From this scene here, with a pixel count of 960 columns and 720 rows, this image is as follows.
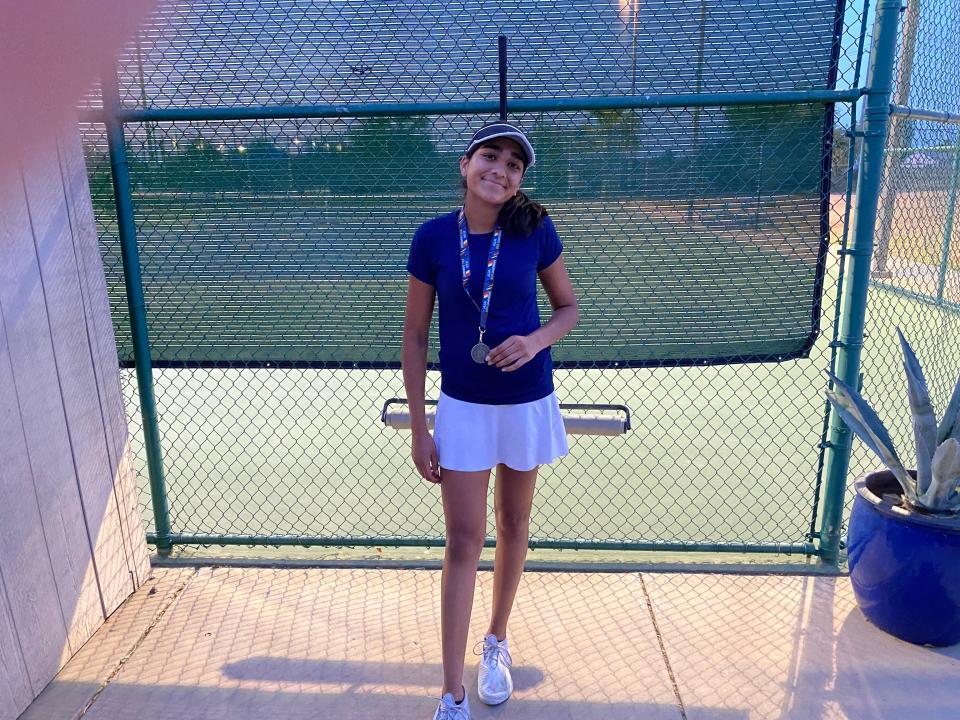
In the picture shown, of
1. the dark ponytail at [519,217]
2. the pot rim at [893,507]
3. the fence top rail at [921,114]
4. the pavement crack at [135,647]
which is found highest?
the fence top rail at [921,114]

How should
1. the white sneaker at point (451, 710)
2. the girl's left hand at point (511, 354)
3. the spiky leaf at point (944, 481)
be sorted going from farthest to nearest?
the spiky leaf at point (944, 481) < the white sneaker at point (451, 710) < the girl's left hand at point (511, 354)

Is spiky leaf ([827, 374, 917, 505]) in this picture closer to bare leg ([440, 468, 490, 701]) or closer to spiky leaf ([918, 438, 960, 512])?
spiky leaf ([918, 438, 960, 512])

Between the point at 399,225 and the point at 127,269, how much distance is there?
1.19 meters

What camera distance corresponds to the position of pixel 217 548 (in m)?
3.65

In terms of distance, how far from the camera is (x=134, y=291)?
3.15 m

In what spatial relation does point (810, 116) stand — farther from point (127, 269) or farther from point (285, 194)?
point (127, 269)

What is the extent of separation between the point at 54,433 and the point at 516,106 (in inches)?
81.8

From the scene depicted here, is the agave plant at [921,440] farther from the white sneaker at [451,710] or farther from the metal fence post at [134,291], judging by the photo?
the metal fence post at [134,291]

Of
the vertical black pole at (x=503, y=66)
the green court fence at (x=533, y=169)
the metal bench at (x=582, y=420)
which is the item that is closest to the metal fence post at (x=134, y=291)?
the green court fence at (x=533, y=169)

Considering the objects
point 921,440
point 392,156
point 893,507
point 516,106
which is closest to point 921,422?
point 921,440

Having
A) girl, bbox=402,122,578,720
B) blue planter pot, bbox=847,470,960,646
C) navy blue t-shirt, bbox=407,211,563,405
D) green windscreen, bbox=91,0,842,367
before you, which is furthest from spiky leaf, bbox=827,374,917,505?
navy blue t-shirt, bbox=407,211,563,405

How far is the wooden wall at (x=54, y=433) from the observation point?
2.38m

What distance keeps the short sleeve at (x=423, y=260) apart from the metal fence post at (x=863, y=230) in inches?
71.9

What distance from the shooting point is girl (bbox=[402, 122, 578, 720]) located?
208 cm
